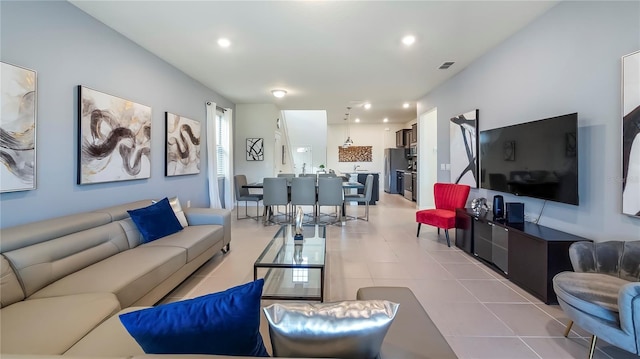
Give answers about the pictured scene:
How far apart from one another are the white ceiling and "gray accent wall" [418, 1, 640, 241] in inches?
11.4

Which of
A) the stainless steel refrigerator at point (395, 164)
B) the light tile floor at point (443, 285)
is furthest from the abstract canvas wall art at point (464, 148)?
the stainless steel refrigerator at point (395, 164)

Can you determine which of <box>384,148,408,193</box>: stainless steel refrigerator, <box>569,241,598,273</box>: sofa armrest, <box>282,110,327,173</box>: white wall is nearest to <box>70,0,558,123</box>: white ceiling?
<box>569,241,598,273</box>: sofa armrest

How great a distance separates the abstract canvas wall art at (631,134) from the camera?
1.96 m

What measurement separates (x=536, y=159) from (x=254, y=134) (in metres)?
5.99

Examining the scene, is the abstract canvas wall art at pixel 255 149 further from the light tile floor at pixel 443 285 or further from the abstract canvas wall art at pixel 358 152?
the abstract canvas wall art at pixel 358 152

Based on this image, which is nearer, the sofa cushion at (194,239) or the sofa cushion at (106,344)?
the sofa cushion at (106,344)

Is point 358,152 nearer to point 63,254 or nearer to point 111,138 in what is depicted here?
point 111,138

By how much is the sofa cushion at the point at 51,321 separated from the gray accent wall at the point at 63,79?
1.07 metres

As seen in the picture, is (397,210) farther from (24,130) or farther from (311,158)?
(24,130)

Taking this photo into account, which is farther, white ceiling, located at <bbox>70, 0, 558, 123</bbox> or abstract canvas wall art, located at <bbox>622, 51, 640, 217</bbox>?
white ceiling, located at <bbox>70, 0, 558, 123</bbox>

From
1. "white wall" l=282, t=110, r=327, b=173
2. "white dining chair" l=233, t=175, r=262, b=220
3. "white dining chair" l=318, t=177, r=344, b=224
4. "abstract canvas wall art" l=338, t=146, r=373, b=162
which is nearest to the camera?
"white dining chair" l=318, t=177, r=344, b=224

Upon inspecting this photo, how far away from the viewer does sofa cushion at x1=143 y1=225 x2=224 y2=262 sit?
266 cm

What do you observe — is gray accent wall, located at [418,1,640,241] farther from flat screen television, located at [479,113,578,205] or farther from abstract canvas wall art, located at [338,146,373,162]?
abstract canvas wall art, located at [338,146,373,162]

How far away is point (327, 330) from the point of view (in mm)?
818
